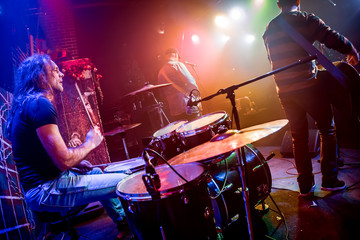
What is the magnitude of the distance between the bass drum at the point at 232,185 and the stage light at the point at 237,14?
24.4 ft

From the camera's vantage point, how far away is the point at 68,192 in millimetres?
1793

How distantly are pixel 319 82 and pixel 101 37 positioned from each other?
7.15 meters

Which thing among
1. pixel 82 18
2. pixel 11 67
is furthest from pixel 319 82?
pixel 82 18

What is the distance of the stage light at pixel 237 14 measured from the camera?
8.03 meters

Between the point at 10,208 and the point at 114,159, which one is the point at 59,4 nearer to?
the point at 114,159

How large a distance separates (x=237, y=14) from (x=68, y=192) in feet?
28.2

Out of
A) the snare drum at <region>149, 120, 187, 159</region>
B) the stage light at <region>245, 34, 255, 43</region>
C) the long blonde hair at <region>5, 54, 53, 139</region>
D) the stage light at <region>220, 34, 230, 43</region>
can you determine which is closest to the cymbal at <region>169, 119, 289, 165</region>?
the snare drum at <region>149, 120, 187, 159</region>

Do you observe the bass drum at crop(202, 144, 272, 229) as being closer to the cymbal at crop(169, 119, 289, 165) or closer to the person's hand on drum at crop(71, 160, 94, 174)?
the cymbal at crop(169, 119, 289, 165)

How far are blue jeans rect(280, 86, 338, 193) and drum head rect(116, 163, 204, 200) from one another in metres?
1.48

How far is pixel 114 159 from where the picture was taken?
21.0 feet

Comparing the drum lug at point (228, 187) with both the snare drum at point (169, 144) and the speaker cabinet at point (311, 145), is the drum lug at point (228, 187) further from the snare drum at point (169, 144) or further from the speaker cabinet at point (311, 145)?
the speaker cabinet at point (311, 145)

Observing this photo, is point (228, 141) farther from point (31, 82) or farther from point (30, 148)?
point (31, 82)

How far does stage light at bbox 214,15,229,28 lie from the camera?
843 cm

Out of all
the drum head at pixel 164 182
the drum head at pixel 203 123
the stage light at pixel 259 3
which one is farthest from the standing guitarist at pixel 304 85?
the stage light at pixel 259 3
